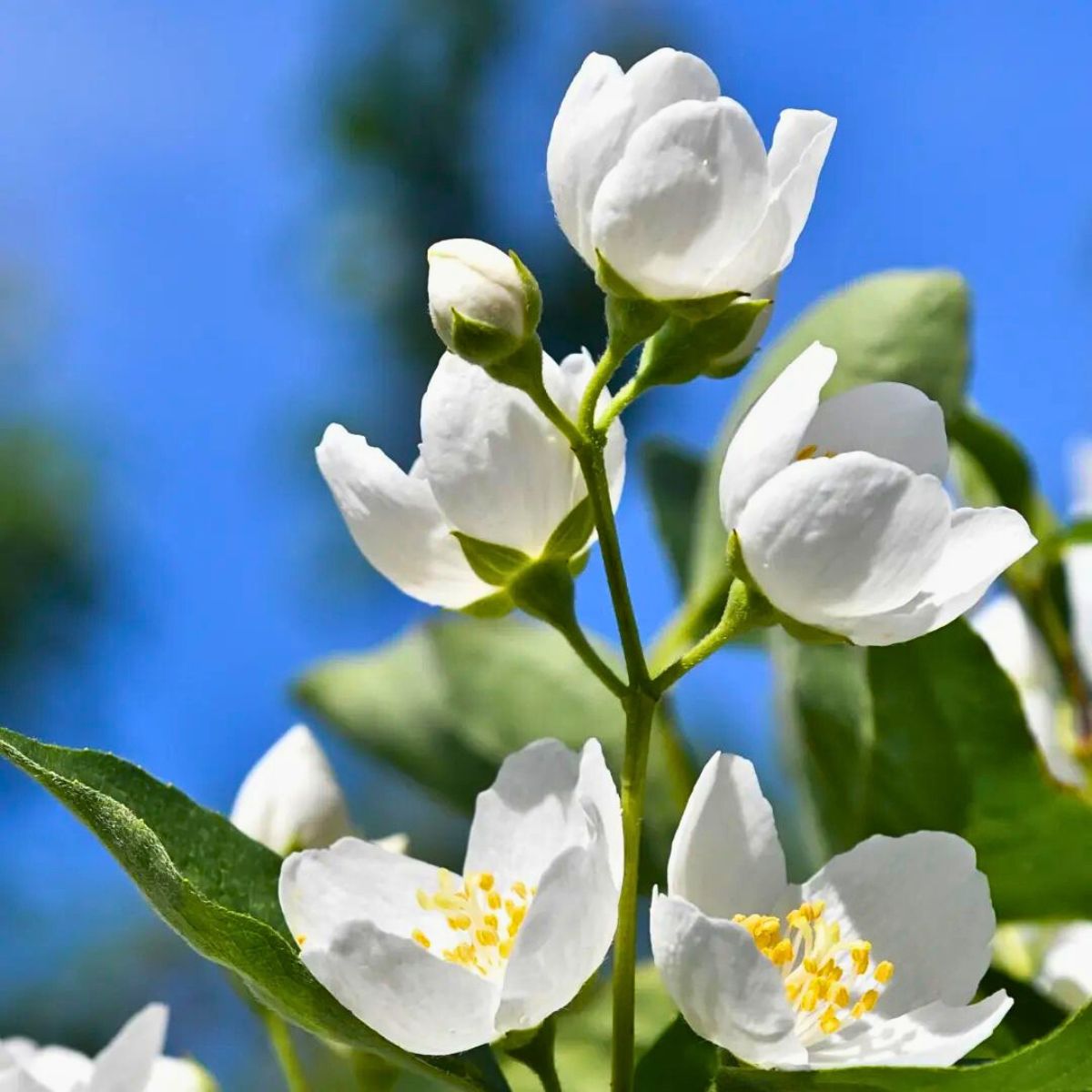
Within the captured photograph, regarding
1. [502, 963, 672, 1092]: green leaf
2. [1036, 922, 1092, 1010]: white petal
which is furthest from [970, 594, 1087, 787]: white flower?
[502, 963, 672, 1092]: green leaf

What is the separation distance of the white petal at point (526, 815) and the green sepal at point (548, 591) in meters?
0.04

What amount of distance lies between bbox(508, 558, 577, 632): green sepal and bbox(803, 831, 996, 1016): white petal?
105 millimetres

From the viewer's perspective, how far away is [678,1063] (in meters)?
0.43

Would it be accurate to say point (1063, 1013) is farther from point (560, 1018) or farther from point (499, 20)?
point (499, 20)

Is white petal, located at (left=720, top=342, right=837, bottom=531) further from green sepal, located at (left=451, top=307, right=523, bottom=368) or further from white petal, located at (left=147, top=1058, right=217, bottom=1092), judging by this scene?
white petal, located at (left=147, top=1058, right=217, bottom=1092)

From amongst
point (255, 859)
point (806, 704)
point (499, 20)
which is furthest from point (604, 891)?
point (499, 20)

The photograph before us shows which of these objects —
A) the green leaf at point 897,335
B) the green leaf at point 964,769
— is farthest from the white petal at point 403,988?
the green leaf at point 897,335

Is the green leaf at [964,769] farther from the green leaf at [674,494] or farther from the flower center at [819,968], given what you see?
the green leaf at [674,494]

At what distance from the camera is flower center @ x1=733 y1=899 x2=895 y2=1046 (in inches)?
16.0

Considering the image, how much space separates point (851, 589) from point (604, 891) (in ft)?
0.33

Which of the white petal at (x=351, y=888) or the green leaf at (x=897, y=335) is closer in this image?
the white petal at (x=351, y=888)

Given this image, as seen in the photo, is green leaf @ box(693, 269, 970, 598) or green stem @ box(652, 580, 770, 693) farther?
green leaf @ box(693, 269, 970, 598)

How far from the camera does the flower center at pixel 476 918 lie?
44 cm

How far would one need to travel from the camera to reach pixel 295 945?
41 centimetres
